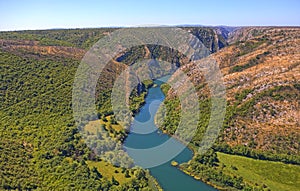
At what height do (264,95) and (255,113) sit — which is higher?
(264,95)

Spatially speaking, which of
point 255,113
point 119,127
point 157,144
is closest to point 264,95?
point 255,113

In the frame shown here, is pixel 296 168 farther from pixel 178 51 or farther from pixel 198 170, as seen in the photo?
pixel 178 51

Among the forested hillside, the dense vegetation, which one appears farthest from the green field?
the dense vegetation

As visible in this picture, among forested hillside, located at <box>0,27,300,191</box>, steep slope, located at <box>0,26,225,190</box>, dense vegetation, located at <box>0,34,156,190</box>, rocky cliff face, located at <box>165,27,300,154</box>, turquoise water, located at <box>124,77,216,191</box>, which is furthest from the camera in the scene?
rocky cliff face, located at <box>165,27,300,154</box>

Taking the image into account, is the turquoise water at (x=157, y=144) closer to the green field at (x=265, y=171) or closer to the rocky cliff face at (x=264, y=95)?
the green field at (x=265, y=171)

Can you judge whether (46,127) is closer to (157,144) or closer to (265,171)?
(157,144)

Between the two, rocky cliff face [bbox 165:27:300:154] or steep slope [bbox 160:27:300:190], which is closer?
steep slope [bbox 160:27:300:190]

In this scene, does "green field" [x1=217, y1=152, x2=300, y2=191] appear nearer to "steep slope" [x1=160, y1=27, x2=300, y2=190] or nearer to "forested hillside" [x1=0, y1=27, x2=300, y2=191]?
"forested hillside" [x1=0, y1=27, x2=300, y2=191]
